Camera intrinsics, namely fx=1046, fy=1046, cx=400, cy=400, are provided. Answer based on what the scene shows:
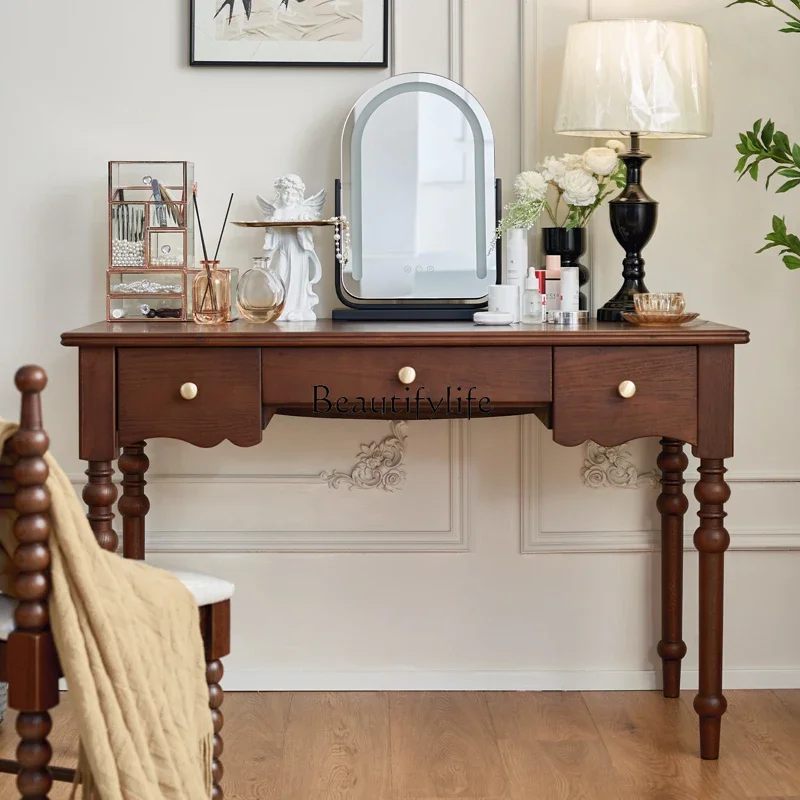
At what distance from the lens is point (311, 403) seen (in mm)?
1990

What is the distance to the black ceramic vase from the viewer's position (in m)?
2.35

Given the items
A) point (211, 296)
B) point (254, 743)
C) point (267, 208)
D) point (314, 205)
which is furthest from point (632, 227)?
point (254, 743)

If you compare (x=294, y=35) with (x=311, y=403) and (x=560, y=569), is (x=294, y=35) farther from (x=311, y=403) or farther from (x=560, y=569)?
(x=560, y=569)

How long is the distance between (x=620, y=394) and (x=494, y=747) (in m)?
0.80

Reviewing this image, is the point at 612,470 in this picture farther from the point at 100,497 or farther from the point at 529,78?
the point at 100,497

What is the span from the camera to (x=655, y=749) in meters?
2.18

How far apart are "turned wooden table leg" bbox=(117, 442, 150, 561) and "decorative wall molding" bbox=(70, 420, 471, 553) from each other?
0.14 m

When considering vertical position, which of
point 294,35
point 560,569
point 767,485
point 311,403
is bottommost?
Result: point 560,569

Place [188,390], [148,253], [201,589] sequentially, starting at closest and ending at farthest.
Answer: [201,589], [188,390], [148,253]

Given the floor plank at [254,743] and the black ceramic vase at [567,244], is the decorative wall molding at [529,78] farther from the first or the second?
the floor plank at [254,743]

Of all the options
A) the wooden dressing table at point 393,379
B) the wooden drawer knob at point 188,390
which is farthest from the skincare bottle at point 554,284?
the wooden drawer knob at point 188,390

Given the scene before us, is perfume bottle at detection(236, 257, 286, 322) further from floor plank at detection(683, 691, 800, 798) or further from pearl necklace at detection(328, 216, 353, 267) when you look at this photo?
floor plank at detection(683, 691, 800, 798)

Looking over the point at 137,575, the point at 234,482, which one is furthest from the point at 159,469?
the point at 137,575

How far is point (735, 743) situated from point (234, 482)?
1.27m
